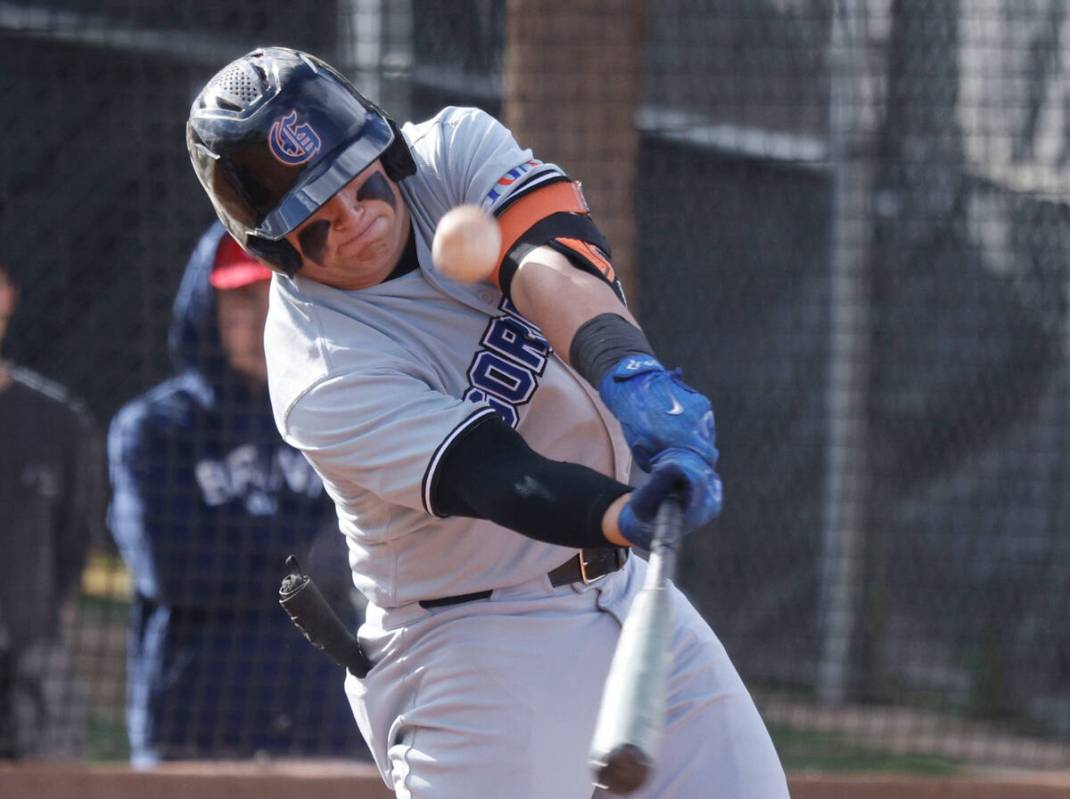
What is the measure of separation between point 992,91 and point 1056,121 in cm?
24

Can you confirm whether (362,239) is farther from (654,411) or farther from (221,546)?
(221,546)

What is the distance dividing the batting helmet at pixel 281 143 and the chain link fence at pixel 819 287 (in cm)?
282

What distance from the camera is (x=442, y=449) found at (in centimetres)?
230

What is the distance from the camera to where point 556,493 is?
2193 millimetres

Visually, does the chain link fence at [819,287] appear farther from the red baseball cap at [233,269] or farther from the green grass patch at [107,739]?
the red baseball cap at [233,269]

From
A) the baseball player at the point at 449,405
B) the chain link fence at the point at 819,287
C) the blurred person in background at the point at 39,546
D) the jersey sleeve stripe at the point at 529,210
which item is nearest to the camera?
the baseball player at the point at 449,405

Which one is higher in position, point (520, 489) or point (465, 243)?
point (465, 243)

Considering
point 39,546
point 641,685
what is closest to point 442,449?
point 641,685

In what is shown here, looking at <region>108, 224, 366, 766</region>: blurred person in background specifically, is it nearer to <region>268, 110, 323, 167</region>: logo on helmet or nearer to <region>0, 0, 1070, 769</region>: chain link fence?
<region>0, 0, 1070, 769</region>: chain link fence

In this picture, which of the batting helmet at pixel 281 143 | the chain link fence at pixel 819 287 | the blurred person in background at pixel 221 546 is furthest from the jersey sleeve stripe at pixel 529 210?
the chain link fence at pixel 819 287

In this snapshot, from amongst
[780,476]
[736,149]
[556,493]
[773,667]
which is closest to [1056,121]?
[736,149]

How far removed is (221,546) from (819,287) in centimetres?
279

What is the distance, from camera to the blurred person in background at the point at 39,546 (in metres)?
4.59

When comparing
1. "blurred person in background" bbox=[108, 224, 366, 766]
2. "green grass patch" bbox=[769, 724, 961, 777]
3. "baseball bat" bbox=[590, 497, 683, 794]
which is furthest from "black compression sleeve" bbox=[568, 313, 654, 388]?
"green grass patch" bbox=[769, 724, 961, 777]
